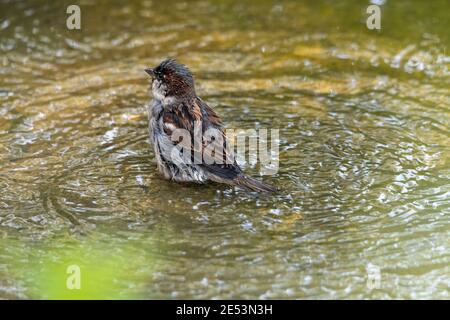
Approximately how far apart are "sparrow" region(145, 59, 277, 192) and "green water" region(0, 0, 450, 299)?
0.50 feet

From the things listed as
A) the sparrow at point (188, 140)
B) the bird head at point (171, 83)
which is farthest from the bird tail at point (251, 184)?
the bird head at point (171, 83)

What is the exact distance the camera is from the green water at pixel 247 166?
5172mm

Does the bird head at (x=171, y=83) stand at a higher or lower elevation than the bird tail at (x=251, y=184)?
higher

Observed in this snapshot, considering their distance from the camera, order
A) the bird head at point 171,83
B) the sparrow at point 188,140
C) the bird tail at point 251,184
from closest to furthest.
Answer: the bird tail at point 251,184 → the sparrow at point 188,140 → the bird head at point 171,83

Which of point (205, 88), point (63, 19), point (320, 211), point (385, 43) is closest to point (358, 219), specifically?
point (320, 211)

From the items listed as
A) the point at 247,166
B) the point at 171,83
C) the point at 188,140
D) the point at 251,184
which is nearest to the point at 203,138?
the point at 188,140

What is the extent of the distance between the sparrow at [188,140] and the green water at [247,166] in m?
0.15

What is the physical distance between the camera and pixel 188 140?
21.7 ft

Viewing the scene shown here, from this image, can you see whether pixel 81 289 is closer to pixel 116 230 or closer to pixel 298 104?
pixel 116 230

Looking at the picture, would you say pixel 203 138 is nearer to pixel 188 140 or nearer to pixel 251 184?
pixel 188 140

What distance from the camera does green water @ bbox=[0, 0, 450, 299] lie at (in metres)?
5.17

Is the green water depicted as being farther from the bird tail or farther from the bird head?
the bird head

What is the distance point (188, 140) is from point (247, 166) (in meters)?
0.60

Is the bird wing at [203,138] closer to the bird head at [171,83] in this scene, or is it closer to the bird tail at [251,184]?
the bird tail at [251,184]
